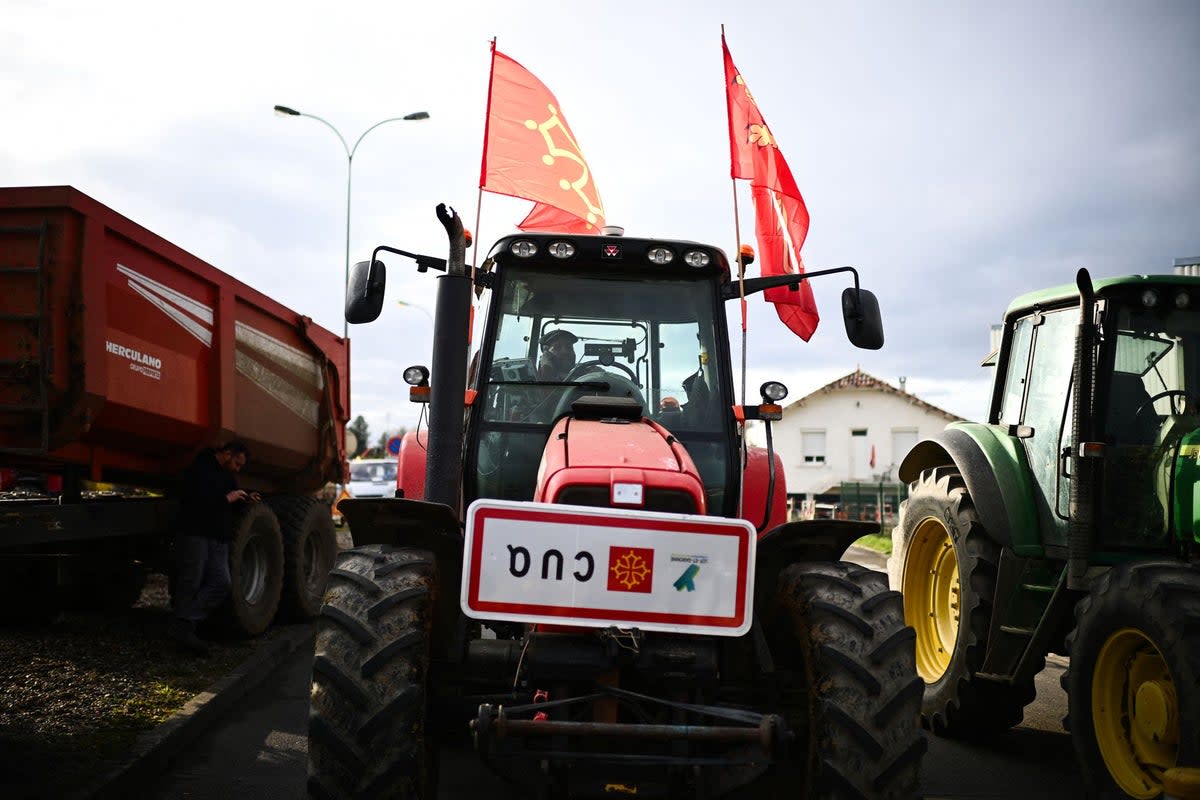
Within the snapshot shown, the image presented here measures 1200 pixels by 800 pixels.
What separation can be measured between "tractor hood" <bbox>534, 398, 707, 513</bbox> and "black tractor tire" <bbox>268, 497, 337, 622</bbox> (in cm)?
619

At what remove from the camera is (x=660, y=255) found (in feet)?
16.1

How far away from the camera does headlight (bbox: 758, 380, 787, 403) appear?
4942mm

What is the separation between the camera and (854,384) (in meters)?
51.1

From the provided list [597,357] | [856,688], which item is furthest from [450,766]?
[856,688]

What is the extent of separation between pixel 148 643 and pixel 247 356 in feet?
8.01

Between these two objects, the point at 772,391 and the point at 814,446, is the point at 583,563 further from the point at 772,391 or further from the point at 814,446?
the point at 814,446

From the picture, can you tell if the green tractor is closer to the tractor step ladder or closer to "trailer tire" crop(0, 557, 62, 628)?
the tractor step ladder

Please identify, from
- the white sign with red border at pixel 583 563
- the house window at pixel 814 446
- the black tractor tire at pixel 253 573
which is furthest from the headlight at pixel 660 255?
the house window at pixel 814 446

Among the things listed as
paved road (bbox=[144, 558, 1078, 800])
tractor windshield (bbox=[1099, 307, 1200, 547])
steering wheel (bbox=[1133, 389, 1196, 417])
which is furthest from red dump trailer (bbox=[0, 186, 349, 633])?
steering wheel (bbox=[1133, 389, 1196, 417])

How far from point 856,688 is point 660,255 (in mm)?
2123

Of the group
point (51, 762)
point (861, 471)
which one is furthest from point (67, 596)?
point (861, 471)

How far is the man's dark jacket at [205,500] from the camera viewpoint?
8.01 meters

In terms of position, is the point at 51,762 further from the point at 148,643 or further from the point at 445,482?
the point at 148,643

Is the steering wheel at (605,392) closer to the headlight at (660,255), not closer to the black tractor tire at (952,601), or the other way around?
the headlight at (660,255)
